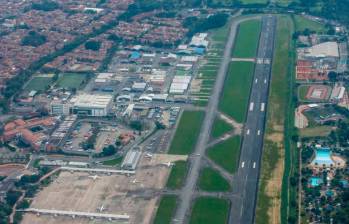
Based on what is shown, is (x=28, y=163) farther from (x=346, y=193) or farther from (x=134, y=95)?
(x=346, y=193)

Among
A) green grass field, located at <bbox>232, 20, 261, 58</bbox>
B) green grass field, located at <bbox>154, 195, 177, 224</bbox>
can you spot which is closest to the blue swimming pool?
green grass field, located at <bbox>154, 195, 177, 224</bbox>

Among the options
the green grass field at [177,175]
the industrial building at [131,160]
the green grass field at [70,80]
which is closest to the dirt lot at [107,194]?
the green grass field at [177,175]

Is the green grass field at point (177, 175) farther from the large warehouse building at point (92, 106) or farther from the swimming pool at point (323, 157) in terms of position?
the large warehouse building at point (92, 106)

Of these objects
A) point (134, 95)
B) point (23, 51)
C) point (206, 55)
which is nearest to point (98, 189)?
point (134, 95)

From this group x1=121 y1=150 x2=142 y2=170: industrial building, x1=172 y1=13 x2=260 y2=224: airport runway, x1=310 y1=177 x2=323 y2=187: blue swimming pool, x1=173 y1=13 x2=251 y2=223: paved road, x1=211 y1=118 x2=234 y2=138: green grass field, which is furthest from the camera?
x1=211 y1=118 x2=234 y2=138: green grass field

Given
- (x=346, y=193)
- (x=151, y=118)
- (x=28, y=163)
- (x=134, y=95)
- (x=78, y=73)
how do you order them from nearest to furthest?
1. (x=346, y=193)
2. (x=28, y=163)
3. (x=151, y=118)
4. (x=134, y=95)
5. (x=78, y=73)

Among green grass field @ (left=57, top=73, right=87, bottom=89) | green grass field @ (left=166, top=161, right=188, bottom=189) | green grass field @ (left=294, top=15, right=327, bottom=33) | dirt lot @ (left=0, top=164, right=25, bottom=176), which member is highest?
green grass field @ (left=294, top=15, right=327, bottom=33)

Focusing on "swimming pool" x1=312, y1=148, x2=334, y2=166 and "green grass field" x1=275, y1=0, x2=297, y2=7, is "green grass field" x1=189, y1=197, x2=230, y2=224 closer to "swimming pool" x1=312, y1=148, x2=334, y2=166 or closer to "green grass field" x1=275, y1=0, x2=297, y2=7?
"swimming pool" x1=312, y1=148, x2=334, y2=166
